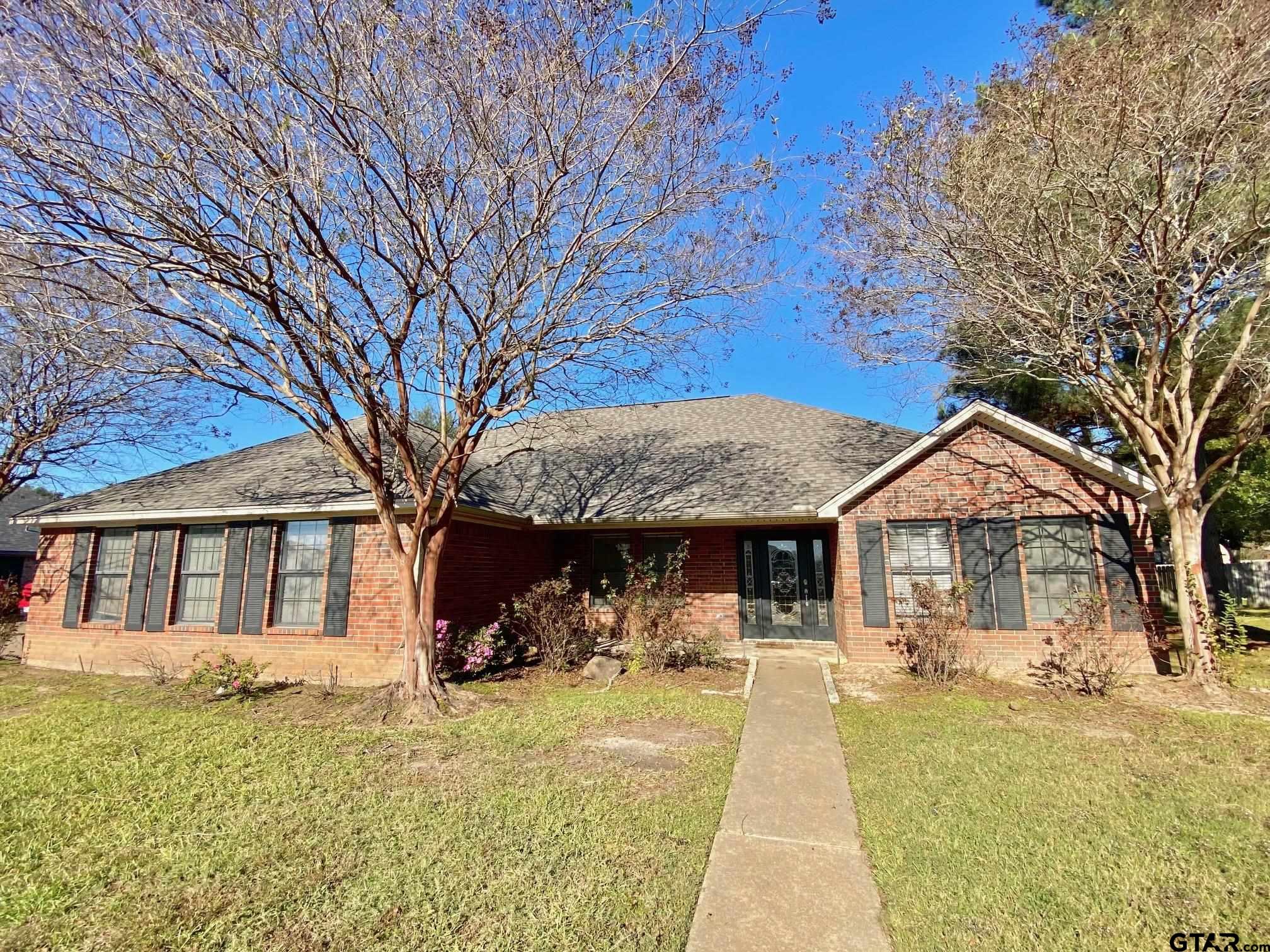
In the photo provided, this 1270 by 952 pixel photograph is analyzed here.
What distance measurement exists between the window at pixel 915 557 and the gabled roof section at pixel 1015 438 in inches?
35.3

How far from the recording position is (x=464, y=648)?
9.05 meters

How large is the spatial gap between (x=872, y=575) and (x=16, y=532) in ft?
111

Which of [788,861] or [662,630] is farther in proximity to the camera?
[662,630]

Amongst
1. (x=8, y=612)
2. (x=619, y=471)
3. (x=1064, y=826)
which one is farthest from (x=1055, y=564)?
(x=8, y=612)

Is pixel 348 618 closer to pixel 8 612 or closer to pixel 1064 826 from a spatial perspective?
pixel 1064 826

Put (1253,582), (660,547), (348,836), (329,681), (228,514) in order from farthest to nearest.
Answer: (1253,582) < (660,547) < (228,514) < (329,681) < (348,836)

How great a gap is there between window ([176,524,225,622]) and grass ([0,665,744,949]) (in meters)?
3.39

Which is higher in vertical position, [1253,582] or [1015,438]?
[1015,438]

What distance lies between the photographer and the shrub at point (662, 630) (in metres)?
9.36

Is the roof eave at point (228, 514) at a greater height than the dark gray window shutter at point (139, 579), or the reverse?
the roof eave at point (228, 514)

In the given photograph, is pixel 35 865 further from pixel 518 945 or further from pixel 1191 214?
pixel 1191 214

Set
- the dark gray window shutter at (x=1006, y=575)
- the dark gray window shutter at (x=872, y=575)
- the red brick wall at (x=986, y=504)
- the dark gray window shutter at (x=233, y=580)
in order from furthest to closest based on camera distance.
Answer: the dark gray window shutter at (x=233, y=580) → the dark gray window shutter at (x=872, y=575) → the dark gray window shutter at (x=1006, y=575) → the red brick wall at (x=986, y=504)

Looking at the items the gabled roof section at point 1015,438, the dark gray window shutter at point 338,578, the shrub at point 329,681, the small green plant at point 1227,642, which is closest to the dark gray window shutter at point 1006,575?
the gabled roof section at point 1015,438

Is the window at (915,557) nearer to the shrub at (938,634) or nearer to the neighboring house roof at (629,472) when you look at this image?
the shrub at (938,634)
